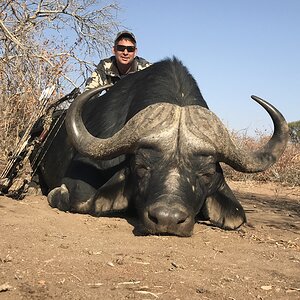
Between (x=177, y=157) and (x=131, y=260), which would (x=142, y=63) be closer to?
(x=177, y=157)

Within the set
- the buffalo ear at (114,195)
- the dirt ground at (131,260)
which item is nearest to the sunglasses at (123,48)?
the buffalo ear at (114,195)

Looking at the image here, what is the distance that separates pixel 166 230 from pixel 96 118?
2.13 meters

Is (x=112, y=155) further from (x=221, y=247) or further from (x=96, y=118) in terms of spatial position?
(x=221, y=247)

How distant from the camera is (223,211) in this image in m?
4.80

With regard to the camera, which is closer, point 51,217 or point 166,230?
point 166,230

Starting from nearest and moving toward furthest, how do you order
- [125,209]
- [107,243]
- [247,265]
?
[247,265], [107,243], [125,209]

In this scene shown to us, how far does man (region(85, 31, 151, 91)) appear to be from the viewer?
23.6ft

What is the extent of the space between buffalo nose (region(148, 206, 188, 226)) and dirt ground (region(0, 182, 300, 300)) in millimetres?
153

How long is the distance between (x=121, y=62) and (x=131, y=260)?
181 inches

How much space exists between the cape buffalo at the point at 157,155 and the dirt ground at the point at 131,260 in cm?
21

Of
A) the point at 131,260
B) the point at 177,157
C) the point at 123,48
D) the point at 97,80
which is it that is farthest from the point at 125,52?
the point at 131,260

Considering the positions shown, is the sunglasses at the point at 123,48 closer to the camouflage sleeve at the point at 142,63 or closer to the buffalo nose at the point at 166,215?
the camouflage sleeve at the point at 142,63

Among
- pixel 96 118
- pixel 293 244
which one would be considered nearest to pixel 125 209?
pixel 96 118

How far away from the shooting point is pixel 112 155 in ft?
15.0
